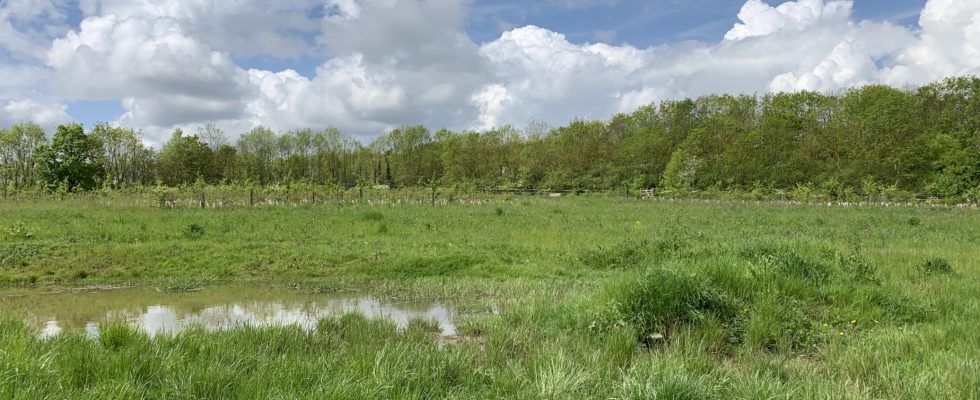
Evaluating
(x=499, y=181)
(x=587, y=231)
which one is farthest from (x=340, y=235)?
(x=499, y=181)

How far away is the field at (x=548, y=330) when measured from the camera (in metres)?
4.30

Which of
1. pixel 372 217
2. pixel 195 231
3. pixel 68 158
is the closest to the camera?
pixel 195 231

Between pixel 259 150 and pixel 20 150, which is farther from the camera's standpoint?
pixel 259 150

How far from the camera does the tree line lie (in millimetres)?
43344

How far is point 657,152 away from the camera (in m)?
55.1

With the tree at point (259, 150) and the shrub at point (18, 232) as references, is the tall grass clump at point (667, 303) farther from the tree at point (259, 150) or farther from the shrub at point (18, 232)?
the tree at point (259, 150)

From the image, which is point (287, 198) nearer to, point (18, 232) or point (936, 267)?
point (18, 232)

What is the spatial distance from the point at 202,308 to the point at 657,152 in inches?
2041

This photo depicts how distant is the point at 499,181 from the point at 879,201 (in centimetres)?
3815

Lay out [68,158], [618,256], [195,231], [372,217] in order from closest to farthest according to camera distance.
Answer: [618,256] < [195,231] < [372,217] < [68,158]

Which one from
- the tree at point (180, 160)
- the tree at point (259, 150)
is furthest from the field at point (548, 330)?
the tree at point (259, 150)

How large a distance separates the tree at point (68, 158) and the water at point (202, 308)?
44554 millimetres

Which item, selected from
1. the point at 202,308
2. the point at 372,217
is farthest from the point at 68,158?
the point at 202,308

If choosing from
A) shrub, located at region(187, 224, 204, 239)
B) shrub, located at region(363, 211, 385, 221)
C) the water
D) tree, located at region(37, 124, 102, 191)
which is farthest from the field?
tree, located at region(37, 124, 102, 191)
